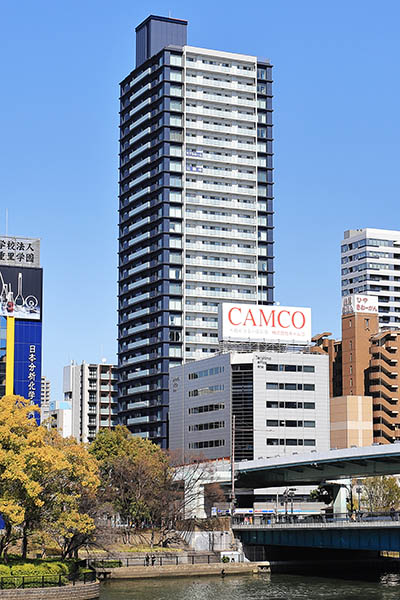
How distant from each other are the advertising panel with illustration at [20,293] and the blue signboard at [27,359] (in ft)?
4.61

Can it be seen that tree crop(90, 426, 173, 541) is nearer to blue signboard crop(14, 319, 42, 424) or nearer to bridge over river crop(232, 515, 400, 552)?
bridge over river crop(232, 515, 400, 552)

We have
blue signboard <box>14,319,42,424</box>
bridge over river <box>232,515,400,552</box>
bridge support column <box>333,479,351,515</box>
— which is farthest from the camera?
blue signboard <box>14,319,42,424</box>

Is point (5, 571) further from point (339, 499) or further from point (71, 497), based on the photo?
point (339, 499)

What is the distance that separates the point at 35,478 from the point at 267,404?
79.7m

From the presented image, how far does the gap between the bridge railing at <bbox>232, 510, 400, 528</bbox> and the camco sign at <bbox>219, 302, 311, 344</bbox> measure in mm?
40681

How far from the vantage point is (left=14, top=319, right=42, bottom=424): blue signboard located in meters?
141

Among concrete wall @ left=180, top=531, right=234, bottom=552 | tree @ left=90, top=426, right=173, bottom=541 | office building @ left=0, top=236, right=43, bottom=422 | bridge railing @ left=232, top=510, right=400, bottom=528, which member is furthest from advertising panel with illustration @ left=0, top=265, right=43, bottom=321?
bridge railing @ left=232, top=510, right=400, bottom=528

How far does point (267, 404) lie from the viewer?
16075 centimetres

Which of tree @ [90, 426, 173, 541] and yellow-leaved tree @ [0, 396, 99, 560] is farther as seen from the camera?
tree @ [90, 426, 173, 541]

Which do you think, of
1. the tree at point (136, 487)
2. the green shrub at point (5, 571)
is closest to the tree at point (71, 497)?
the green shrub at point (5, 571)

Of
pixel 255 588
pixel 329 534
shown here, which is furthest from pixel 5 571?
pixel 329 534

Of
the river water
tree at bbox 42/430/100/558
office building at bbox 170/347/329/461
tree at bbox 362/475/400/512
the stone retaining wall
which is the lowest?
the river water

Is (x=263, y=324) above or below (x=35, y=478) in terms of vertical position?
above

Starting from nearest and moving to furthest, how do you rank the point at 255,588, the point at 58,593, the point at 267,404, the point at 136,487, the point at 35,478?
the point at 58,593 → the point at 35,478 → the point at 255,588 → the point at 136,487 → the point at 267,404
